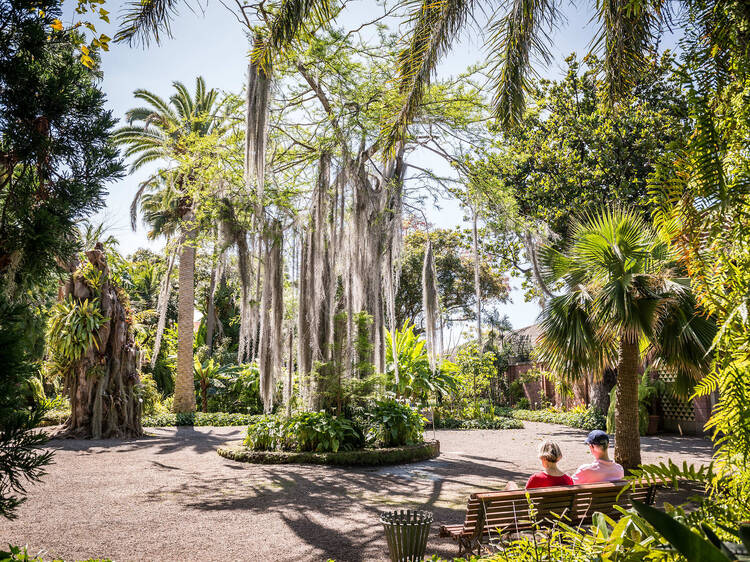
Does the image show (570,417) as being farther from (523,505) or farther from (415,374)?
(523,505)

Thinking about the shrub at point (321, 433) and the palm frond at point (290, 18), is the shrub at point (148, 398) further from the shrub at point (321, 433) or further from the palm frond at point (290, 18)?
the palm frond at point (290, 18)

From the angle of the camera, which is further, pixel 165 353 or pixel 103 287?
pixel 165 353

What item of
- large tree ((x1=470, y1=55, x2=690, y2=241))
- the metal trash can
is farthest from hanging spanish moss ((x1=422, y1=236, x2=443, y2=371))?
the metal trash can

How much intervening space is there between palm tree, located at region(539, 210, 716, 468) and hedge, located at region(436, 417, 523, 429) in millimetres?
8664

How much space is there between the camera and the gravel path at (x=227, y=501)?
464 cm

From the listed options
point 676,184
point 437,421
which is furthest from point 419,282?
point 676,184

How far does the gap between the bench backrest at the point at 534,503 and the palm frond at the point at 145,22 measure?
4624 millimetres

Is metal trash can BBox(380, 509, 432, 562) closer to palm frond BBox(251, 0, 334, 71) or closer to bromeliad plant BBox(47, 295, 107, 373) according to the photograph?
palm frond BBox(251, 0, 334, 71)

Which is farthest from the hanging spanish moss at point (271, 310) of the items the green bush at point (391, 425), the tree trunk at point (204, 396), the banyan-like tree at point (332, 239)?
the tree trunk at point (204, 396)

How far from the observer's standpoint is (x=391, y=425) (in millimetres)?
10062

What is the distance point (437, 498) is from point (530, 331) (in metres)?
17.6

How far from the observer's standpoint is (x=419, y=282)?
23297 mm

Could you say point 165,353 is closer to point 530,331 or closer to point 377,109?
point 377,109

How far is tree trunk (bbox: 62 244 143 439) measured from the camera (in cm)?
1162
